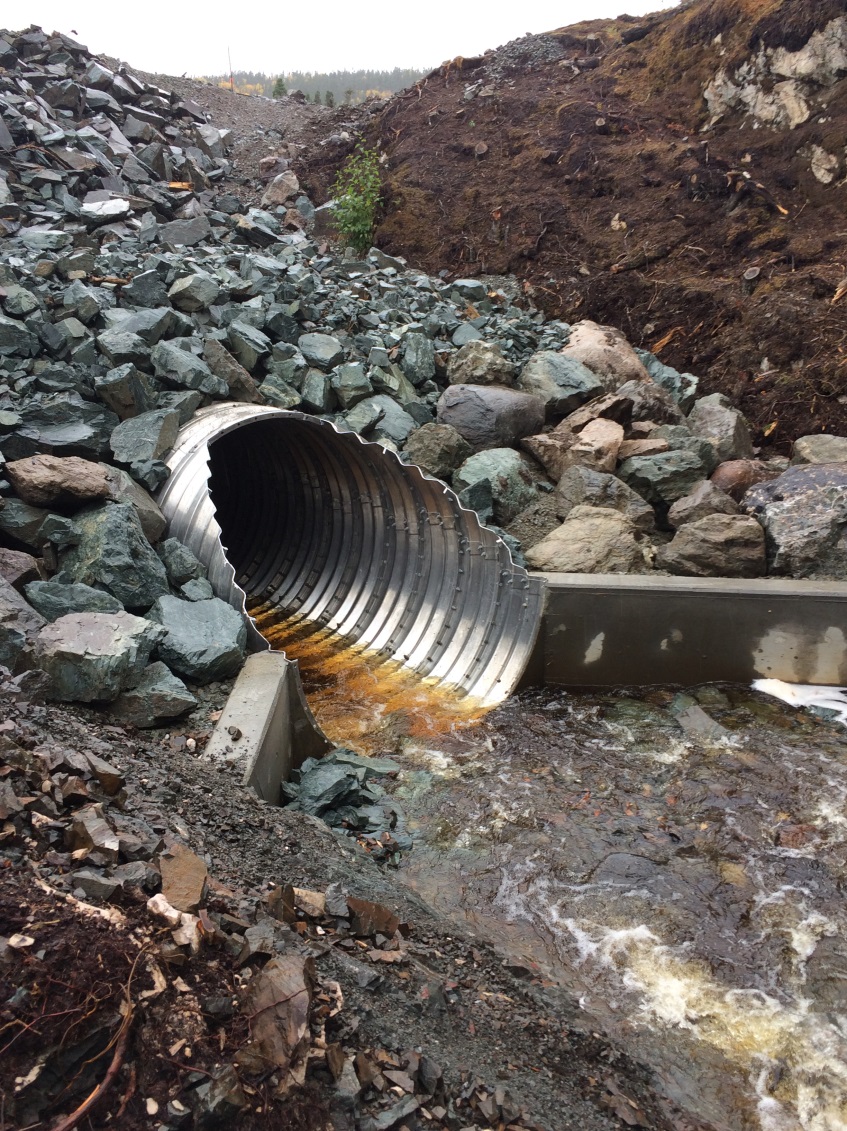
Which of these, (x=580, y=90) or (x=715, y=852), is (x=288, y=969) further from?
(x=580, y=90)

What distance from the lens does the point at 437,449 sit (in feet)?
27.9

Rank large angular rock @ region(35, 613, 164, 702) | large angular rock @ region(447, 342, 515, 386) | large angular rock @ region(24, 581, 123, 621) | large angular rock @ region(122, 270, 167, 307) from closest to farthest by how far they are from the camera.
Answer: large angular rock @ region(35, 613, 164, 702) < large angular rock @ region(24, 581, 123, 621) < large angular rock @ region(122, 270, 167, 307) < large angular rock @ region(447, 342, 515, 386)

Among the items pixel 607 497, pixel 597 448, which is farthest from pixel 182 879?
pixel 597 448

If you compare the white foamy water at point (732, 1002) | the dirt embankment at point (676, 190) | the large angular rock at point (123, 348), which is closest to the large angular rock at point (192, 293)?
the large angular rock at point (123, 348)

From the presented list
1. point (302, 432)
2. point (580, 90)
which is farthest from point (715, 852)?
point (580, 90)

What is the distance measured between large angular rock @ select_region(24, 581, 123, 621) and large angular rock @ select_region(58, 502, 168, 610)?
198mm

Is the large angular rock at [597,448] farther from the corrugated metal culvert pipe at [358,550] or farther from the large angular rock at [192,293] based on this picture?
the large angular rock at [192,293]

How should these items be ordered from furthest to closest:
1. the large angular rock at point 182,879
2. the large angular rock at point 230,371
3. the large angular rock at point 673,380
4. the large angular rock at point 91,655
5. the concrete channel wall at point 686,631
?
the large angular rock at point 673,380 → the large angular rock at point 230,371 → the concrete channel wall at point 686,631 → the large angular rock at point 91,655 → the large angular rock at point 182,879

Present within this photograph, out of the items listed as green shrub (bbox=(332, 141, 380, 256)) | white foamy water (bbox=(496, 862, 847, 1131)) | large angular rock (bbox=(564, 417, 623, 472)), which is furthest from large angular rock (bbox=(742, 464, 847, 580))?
green shrub (bbox=(332, 141, 380, 256))

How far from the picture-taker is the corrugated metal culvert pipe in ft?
23.5

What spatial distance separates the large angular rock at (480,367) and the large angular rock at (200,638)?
463cm

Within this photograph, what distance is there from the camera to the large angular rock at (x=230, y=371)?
8047mm

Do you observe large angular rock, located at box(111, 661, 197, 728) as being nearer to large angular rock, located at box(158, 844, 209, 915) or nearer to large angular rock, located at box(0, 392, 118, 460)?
large angular rock, located at box(158, 844, 209, 915)

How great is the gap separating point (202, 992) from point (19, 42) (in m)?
18.2
